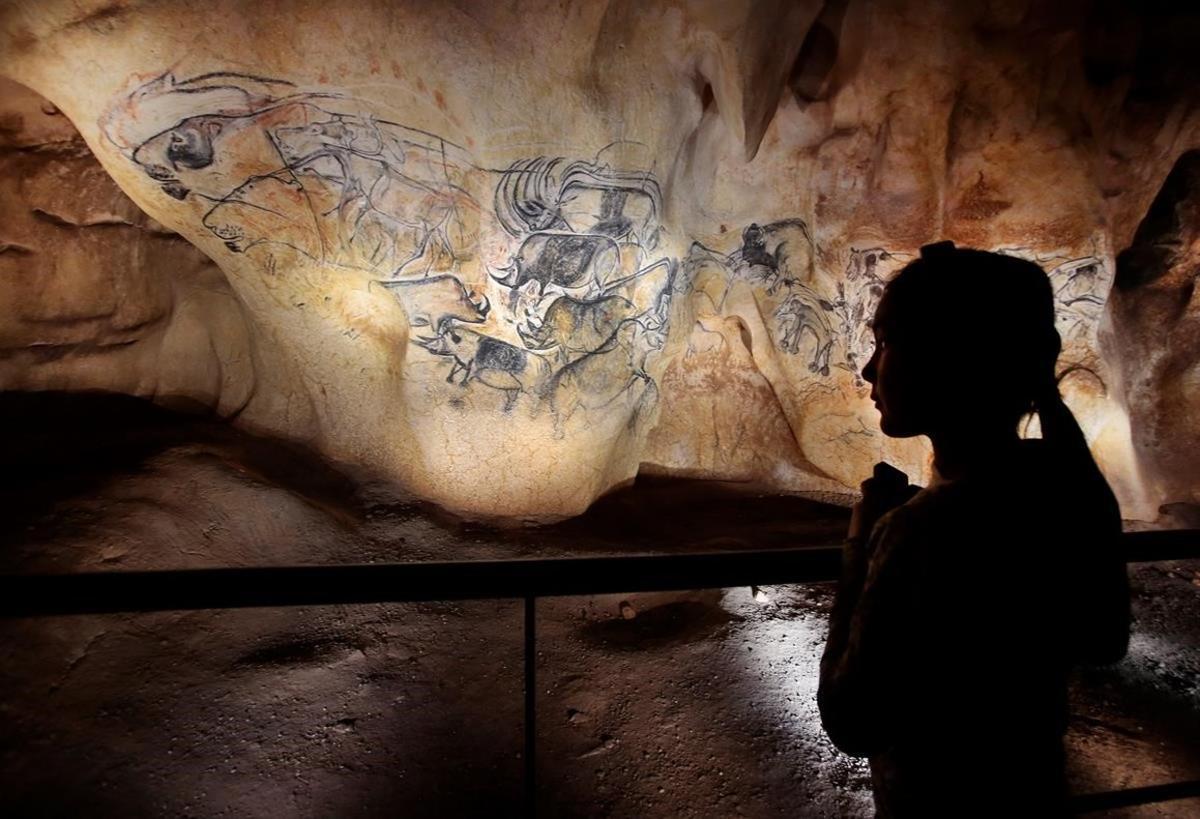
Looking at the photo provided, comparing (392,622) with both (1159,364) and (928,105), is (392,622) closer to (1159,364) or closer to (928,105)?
(928,105)

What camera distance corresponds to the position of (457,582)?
1396mm

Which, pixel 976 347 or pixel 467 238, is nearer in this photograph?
pixel 976 347

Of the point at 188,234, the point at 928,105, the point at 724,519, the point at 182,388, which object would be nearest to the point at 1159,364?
the point at 928,105

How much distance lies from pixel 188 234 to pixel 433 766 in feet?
16.4

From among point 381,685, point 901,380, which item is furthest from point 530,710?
point 381,685

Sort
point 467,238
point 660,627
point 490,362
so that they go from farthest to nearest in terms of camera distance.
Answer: point 490,362, point 467,238, point 660,627

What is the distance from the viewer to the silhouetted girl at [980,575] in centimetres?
106

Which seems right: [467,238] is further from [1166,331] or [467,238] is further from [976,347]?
[1166,331]

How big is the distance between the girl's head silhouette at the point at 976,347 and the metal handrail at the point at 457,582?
1.17 feet

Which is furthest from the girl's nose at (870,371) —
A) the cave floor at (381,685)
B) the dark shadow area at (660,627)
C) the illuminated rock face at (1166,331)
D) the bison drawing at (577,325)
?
the illuminated rock face at (1166,331)

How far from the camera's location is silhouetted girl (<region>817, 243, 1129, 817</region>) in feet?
3.49

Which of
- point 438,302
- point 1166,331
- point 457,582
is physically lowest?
point 457,582

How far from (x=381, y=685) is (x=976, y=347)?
3.92 meters

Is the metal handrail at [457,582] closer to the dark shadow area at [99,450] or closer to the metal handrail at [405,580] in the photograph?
the metal handrail at [405,580]
